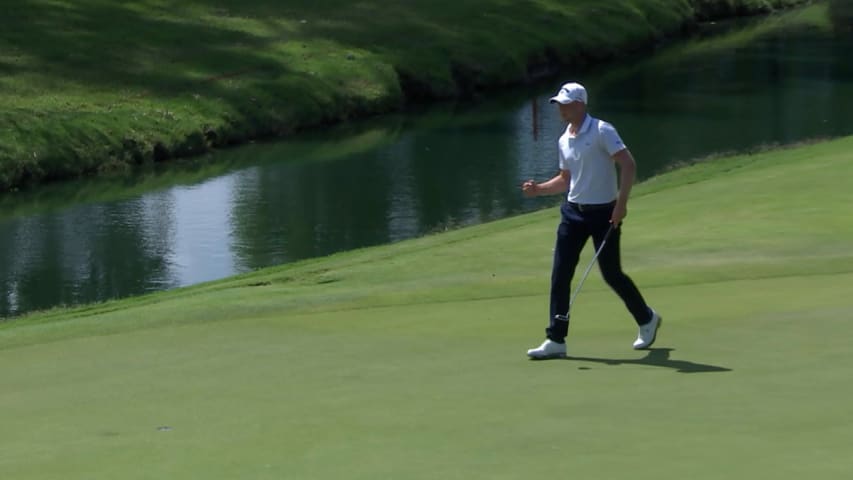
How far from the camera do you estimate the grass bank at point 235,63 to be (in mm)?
35344

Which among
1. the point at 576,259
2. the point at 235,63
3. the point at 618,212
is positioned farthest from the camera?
the point at 235,63

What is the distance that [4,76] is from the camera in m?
38.2

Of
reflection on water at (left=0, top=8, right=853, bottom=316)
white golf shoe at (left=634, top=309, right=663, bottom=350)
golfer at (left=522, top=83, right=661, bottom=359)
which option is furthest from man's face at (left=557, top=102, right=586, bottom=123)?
reflection on water at (left=0, top=8, right=853, bottom=316)

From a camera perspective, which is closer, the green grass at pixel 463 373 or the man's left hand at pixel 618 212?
the green grass at pixel 463 373

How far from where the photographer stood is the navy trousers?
9766 mm

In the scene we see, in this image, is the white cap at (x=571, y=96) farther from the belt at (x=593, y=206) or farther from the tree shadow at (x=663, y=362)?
the tree shadow at (x=663, y=362)

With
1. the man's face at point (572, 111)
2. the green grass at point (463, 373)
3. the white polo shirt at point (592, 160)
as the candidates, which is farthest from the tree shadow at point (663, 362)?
the man's face at point (572, 111)

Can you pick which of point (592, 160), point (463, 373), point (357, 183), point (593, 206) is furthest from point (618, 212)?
point (357, 183)

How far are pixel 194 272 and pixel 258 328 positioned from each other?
11992mm

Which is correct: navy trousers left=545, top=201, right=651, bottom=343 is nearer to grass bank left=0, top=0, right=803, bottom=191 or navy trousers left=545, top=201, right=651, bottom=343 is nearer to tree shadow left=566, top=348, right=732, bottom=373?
tree shadow left=566, top=348, right=732, bottom=373

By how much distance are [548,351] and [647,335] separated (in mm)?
698

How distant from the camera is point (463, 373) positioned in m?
9.17

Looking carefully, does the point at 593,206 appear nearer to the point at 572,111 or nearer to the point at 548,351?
the point at 572,111

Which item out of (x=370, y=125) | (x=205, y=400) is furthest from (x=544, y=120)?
(x=205, y=400)
